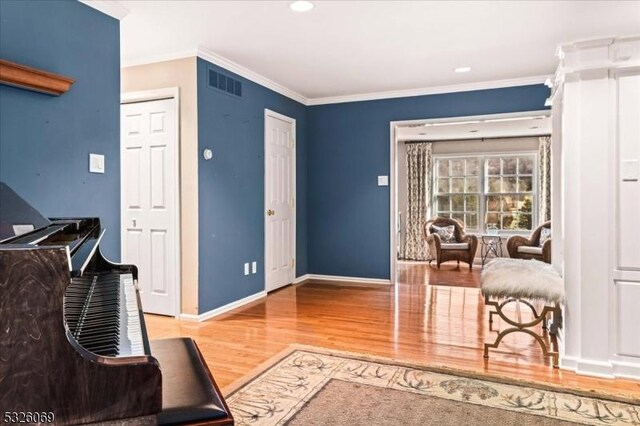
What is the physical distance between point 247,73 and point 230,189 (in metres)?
1.26

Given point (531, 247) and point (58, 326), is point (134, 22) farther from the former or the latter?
point (531, 247)

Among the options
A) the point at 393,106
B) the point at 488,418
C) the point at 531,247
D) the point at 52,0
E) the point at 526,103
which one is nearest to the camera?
the point at 488,418

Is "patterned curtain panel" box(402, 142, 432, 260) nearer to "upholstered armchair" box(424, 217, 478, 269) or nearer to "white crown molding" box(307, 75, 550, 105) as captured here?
"upholstered armchair" box(424, 217, 478, 269)

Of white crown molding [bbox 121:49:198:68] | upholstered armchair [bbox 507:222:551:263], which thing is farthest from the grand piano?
upholstered armchair [bbox 507:222:551:263]

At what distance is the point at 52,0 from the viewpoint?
2.69 metres

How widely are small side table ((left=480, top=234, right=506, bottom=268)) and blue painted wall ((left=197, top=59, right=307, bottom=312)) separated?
4.82 metres

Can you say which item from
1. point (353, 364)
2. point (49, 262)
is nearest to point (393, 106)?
point (353, 364)

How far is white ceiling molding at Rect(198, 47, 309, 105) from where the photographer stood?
4105 mm

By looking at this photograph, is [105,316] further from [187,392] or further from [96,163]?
[96,163]

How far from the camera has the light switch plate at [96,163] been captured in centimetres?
295

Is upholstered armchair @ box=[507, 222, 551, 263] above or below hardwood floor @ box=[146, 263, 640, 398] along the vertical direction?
above

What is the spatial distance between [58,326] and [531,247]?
7.11 meters

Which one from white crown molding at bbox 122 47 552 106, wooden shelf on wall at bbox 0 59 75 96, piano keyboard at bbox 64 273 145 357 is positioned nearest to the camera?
piano keyboard at bbox 64 273 145 357

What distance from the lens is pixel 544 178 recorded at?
7.91 m
